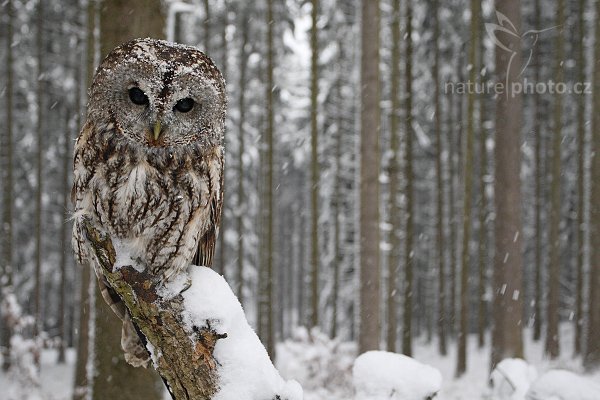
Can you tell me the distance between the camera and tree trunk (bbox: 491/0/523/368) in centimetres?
844

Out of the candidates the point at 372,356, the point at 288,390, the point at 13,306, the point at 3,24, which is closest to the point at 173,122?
the point at 288,390

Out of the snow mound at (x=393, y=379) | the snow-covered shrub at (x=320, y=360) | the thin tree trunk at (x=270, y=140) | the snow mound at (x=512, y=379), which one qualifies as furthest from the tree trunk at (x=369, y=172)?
the thin tree trunk at (x=270, y=140)

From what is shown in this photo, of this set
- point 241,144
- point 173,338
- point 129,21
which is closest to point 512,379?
point 173,338

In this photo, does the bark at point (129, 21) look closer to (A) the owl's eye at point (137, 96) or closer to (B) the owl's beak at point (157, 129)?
(A) the owl's eye at point (137, 96)

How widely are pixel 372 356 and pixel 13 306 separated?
25.5 feet

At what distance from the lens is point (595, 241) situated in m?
10.8

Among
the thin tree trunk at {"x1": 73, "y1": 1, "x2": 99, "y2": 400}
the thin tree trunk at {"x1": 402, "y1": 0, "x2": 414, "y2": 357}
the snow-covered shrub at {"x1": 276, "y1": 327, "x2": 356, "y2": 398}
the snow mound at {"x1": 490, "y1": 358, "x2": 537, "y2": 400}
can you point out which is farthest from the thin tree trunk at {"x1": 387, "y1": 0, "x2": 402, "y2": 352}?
the snow mound at {"x1": 490, "y1": 358, "x2": 537, "y2": 400}

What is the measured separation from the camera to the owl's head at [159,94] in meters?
2.64

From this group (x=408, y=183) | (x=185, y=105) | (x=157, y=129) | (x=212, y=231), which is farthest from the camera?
(x=408, y=183)

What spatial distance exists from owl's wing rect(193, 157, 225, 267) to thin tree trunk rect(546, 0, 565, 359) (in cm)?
1130

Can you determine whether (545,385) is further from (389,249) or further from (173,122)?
(389,249)

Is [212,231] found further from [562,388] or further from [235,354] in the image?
[562,388]

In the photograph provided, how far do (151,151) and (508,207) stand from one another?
6.91 m

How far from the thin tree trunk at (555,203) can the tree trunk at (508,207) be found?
469cm
